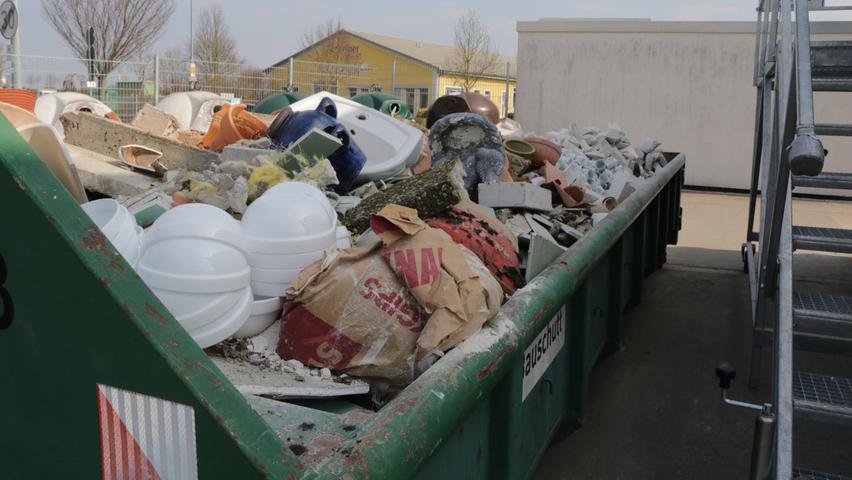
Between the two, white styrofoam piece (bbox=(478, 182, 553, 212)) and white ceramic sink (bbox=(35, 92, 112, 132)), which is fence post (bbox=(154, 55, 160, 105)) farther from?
white styrofoam piece (bbox=(478, 182, 553, 212))

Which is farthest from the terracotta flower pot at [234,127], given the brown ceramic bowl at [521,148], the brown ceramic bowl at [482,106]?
the brown ceramic bowl at [482,106]

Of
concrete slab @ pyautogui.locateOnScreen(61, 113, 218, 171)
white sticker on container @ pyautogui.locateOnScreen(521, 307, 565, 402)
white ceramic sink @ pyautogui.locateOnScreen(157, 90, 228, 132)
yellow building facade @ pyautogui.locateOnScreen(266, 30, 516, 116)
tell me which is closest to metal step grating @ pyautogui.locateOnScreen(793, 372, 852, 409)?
white sticker on container @ pyautogui.locateOnScreen(521, 307, 565, 402)

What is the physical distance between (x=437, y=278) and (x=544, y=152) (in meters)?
3.55

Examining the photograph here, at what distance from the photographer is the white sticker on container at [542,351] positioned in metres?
2.31

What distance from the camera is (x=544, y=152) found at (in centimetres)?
547

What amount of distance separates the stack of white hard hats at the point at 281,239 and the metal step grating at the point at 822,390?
175cm

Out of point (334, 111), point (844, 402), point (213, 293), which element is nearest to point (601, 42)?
point (334, 111)

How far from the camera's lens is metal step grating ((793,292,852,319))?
3.11 metres

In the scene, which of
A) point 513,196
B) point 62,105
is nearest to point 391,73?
point 62,105

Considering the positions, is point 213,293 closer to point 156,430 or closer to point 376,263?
point 376,263

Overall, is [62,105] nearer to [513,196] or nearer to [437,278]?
[513,196]

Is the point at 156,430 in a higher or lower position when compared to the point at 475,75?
lower

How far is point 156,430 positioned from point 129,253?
111 cm

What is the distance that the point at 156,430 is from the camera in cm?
101
